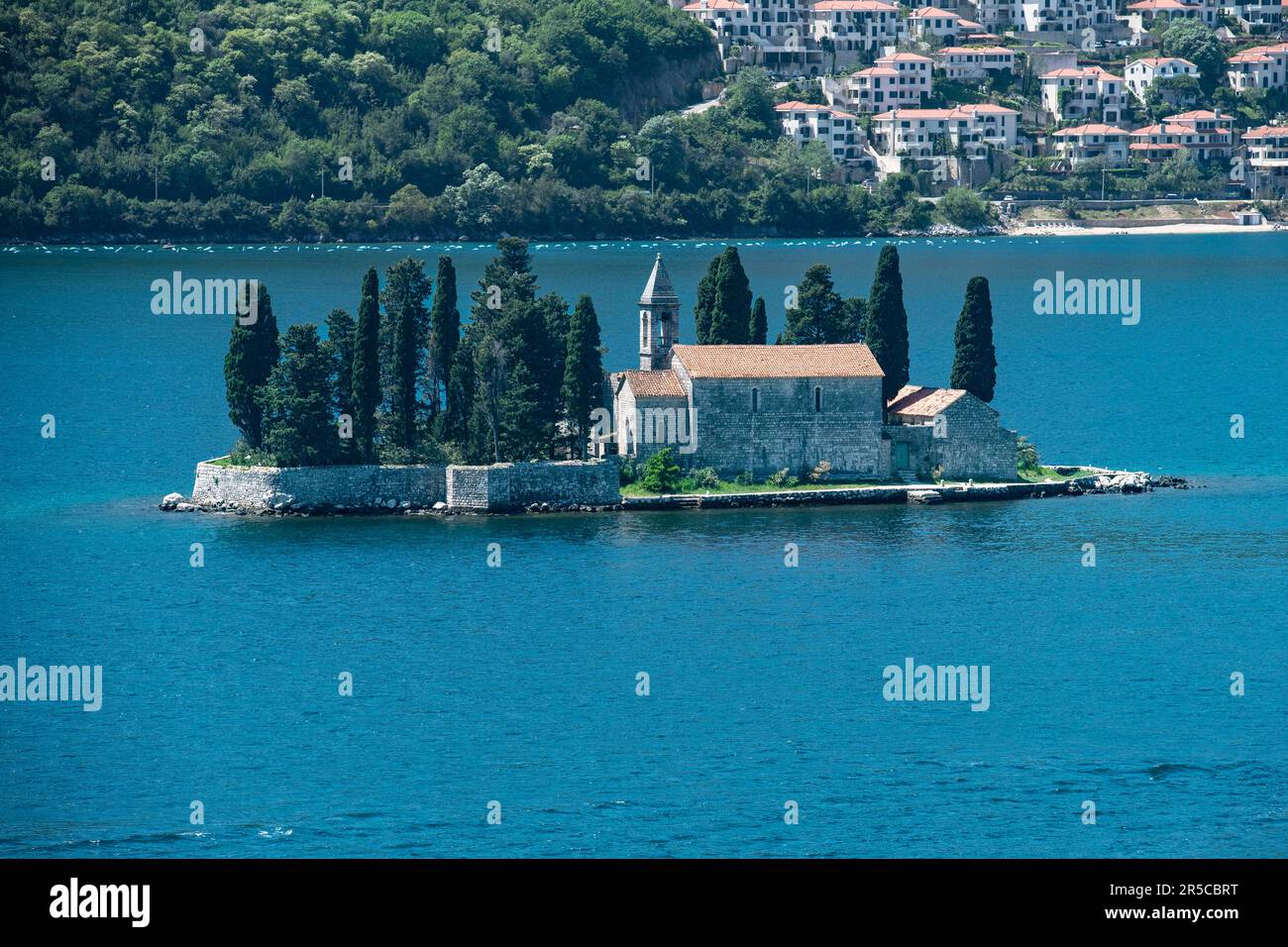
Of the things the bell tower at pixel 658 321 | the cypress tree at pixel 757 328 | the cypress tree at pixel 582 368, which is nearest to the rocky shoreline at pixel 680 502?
the cypress tree at pixel 582 368

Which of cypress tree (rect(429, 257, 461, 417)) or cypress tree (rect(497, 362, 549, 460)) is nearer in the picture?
cypress tree (rect(497, 362, 549, 460))

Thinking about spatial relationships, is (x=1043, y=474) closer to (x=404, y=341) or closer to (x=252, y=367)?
(x=404, y=341)

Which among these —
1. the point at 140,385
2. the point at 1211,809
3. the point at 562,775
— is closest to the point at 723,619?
the point at 562,775

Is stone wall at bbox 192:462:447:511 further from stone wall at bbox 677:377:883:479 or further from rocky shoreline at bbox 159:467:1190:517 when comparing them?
stone wall at bbox 677:377:883:479

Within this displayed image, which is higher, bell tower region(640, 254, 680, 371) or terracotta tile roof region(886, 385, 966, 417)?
bell tower region(640, 254, 680, 371)

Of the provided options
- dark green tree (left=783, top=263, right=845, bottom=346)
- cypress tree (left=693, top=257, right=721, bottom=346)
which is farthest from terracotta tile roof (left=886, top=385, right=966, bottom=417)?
cypress tree (left=693, top=257, right=721, bottom=346)

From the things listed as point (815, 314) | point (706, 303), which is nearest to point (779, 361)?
point (815, 314)

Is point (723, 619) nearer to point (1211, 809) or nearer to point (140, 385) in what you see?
point (1211, 809)
